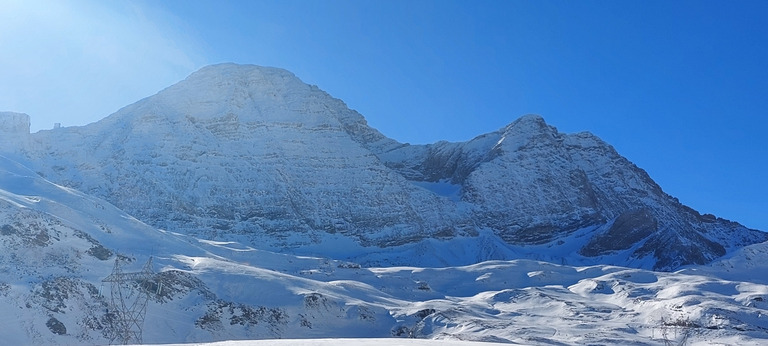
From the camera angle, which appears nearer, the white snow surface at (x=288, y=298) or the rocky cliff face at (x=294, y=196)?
the white snow surface at (x=288, y=298)

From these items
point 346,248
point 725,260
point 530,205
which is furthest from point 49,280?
point 530,205

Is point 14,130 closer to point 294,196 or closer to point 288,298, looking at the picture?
point 294,196

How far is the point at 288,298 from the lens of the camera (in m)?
72.6

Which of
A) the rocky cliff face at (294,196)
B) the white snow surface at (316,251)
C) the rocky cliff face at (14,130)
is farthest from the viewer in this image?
the rocky cliff face at (14,130)

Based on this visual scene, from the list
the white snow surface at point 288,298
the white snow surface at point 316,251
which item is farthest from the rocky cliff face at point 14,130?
the white snow surface at point 288,298

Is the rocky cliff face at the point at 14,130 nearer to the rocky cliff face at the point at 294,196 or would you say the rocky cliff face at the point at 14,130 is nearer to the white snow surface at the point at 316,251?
the white snow surface at the point at 316,251

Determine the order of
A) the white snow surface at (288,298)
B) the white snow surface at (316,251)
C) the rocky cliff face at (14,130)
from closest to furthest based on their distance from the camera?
the white snow surface at (288,298), the white snow surface at (316,251), the rocky cliff face at (14,130)

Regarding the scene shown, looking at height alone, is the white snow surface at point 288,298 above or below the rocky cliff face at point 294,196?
below

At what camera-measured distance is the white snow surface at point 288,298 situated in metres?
56.0

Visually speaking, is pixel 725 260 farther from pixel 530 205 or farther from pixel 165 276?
pixel 165 276

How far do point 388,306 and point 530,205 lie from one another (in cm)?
11651

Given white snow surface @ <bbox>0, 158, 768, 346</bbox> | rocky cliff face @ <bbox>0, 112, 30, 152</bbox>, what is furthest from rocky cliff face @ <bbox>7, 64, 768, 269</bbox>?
white snow surface @ <bbox>0, 158, 768, 346</bbox>

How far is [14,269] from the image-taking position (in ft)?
186

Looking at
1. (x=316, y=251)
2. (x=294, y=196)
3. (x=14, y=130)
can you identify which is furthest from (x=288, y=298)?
(x=14, y=130)
